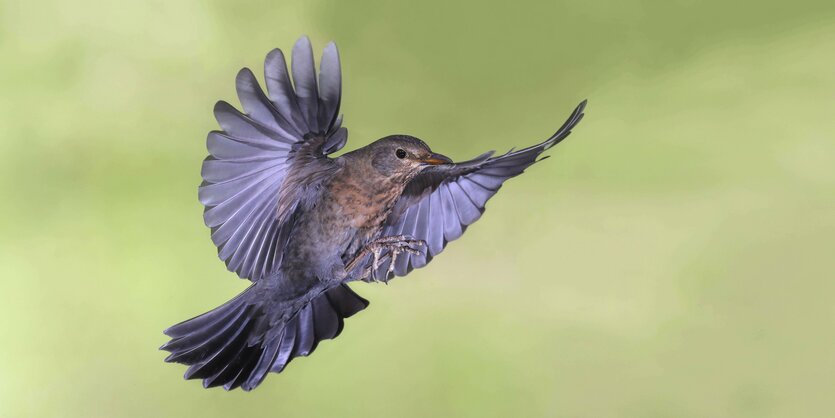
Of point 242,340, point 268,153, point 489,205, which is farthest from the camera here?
point 489,205

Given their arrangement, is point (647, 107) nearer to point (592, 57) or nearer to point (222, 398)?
point (592, 57)

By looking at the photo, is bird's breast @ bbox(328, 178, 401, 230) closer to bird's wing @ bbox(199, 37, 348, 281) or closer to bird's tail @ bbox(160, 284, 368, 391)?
bird's wing @ bbox(199, 37, 348, 281)

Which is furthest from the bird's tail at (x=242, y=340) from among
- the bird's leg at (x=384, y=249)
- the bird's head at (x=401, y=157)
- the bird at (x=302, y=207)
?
the bird's head at (x=401, y=157)


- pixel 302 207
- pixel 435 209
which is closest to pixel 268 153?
pixel 302 207

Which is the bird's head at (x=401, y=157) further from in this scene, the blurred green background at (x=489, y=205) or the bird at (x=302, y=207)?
the blurred green background at (x=489, y=205)

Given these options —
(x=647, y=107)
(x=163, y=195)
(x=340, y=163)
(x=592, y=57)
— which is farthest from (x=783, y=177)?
(x=163, y=195)

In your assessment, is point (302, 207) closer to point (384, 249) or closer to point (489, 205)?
point (384, 249)
